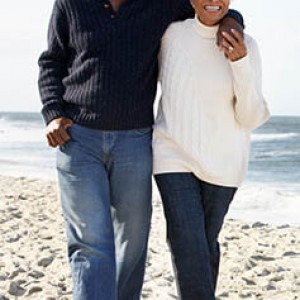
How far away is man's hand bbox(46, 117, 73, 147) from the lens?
119 inches

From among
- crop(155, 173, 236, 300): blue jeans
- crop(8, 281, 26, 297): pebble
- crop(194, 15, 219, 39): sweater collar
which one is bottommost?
crop(8, 281, 26, 297): pebble

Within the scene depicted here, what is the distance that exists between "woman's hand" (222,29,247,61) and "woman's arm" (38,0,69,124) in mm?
738

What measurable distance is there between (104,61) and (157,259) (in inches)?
117

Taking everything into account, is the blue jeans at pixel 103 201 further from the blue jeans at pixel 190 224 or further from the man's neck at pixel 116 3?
the man's neck at pixel 116 3

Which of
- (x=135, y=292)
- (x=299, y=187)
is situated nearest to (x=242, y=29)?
(x=135, y=292)

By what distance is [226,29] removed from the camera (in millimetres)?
2926

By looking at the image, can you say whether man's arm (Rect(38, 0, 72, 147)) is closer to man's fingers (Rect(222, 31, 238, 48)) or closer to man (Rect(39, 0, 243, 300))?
man (Rect(39, 0, 243, 300))

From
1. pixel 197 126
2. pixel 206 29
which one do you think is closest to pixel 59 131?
pixel 197 126

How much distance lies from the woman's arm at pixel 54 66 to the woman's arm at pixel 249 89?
31.3 inches

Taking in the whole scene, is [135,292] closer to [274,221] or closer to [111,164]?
[111,164]

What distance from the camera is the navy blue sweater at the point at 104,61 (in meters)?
2.97

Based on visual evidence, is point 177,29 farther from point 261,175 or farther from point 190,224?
point 261,175

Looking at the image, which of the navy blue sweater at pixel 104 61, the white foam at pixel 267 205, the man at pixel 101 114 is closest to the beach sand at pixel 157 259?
the white foam at pixel 267 205

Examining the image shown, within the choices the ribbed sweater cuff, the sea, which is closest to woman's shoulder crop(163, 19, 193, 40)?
the ribbed sweater cuff
